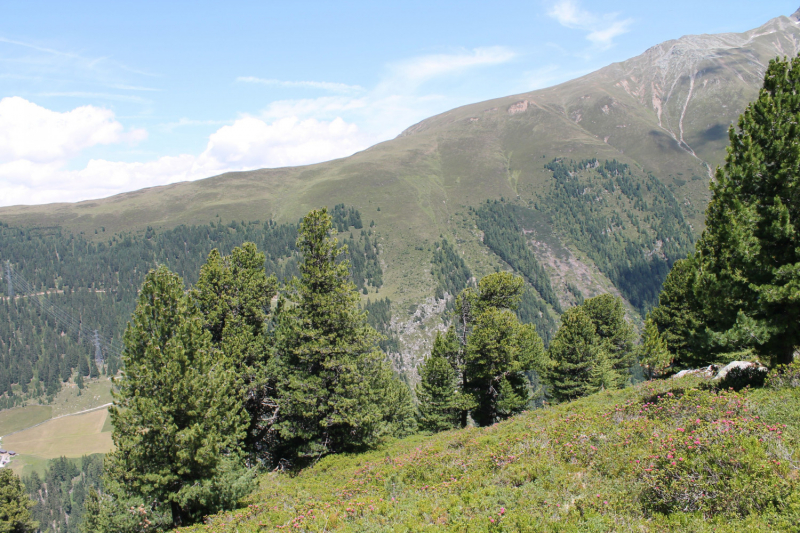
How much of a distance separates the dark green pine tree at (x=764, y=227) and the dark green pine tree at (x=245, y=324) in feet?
83.1

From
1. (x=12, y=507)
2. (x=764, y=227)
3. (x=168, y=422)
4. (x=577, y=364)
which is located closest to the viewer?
(x=764, y=227)

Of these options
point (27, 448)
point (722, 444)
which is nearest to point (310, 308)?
point (722, 444)

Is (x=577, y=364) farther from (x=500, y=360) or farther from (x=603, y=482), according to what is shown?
(x=603, y=482)

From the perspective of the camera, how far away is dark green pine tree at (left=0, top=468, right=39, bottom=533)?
41.5 metres

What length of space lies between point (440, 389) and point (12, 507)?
44.8m

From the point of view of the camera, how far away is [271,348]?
1151 inches

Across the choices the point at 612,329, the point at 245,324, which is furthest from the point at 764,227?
the point at 612,329

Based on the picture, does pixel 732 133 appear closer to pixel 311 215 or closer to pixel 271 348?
pixel 311 215

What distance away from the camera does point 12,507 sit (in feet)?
139

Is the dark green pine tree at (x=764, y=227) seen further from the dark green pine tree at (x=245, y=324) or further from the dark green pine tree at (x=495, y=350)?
the dark green pine tree at (x=245, y=324)

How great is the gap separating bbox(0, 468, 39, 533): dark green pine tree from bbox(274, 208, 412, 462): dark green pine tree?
119 ft

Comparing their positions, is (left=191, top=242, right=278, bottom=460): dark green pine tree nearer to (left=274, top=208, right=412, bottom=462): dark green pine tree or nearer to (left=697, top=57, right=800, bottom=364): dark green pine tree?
(left=274, top=208, right=412, bottom=462): dark green pine tree

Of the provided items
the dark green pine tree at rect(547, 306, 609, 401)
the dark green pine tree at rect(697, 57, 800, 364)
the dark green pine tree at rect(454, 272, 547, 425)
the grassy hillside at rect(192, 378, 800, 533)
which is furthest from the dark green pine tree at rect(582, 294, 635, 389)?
the grassy hillside at rect(192, 378, 800, 533)

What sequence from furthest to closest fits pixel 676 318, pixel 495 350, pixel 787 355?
pixel 676 318 < pixel 495 350 < pixel 787 355
